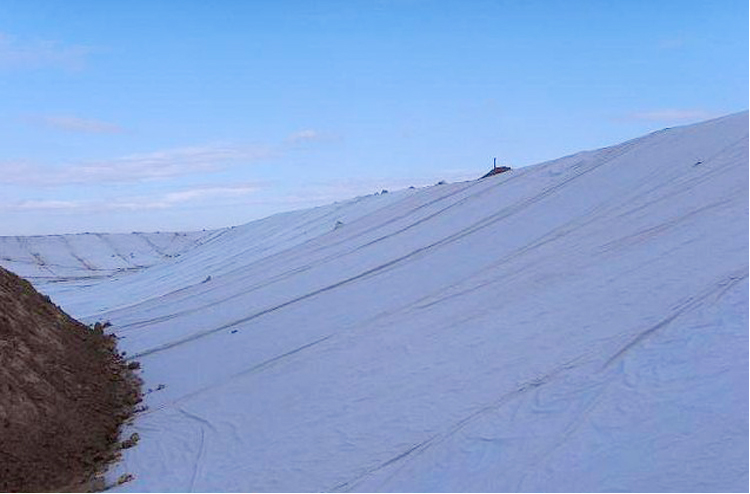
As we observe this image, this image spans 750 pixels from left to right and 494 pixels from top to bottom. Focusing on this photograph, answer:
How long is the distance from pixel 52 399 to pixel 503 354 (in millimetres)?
3349

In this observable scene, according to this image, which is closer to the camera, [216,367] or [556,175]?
[216,367]

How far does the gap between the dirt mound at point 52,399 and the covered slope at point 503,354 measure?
31 cm

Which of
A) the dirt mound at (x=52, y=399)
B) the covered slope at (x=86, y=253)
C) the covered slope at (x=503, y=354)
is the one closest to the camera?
the covered slope at (x=503, y=354)

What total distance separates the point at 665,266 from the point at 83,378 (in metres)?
4.87

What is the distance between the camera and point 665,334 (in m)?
4.87

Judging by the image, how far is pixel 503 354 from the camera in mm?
5570

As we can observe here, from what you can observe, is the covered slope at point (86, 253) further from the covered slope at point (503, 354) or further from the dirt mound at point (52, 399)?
the dirt mound at point (52, 399)

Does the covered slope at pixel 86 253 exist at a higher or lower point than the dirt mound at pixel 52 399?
higher

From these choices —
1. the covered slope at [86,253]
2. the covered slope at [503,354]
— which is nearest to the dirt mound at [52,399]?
the covered slope at [503,354]

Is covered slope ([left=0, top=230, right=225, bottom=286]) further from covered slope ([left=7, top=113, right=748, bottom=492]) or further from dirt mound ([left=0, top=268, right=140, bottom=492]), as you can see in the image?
dirt mound ([left=0, top=268, right=140, bottom=492])

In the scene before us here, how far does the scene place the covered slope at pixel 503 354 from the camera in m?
4.14

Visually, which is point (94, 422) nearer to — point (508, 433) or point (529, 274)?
point (508, 433)

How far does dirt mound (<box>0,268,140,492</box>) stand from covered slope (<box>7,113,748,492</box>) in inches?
12.1

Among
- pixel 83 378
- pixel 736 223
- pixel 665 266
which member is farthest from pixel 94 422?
pixel 736 223
